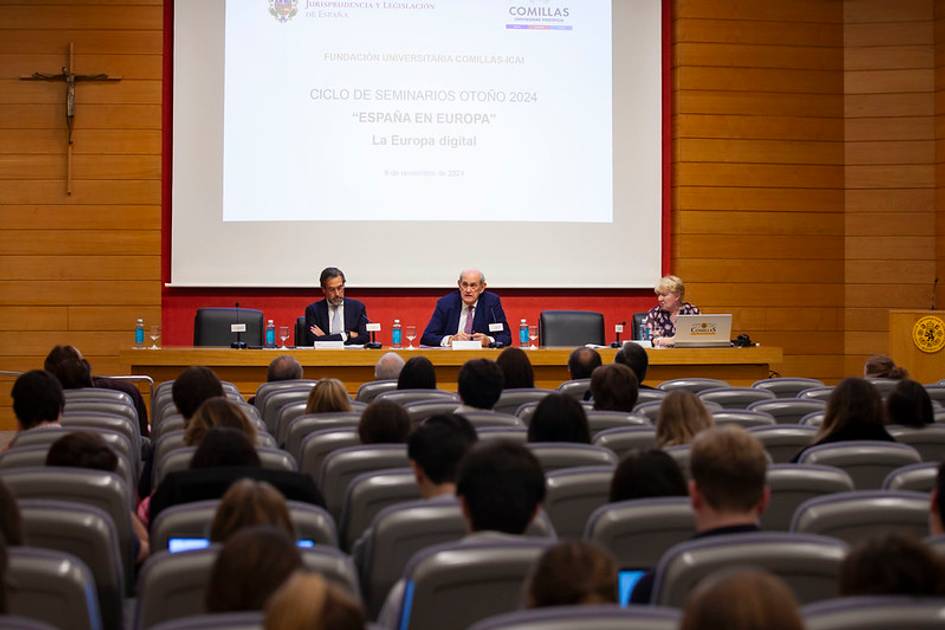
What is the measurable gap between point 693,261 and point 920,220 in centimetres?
215

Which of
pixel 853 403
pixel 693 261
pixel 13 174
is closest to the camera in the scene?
pixel 853 403

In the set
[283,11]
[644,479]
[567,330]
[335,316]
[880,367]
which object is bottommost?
[644,479]

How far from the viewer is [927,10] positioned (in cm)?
1095

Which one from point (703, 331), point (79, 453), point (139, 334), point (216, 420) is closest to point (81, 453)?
point (79, 453)

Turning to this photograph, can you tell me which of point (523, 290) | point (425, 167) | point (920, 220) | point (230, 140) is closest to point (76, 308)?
point (230, 140)

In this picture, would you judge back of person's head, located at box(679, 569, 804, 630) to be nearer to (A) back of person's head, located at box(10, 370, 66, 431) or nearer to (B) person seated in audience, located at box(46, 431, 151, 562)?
(B) person seated in audience, located at box(46, 431, 151, 562)

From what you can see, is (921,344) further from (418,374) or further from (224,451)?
(224,451)

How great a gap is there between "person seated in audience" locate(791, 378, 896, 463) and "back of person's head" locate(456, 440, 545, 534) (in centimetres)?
191

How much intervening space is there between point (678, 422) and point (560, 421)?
1.29 ft

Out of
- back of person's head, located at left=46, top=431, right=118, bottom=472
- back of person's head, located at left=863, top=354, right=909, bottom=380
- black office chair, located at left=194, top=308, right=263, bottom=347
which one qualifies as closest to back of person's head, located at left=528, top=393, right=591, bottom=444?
back of person's head, located at left=46, top=431, right=118, bottom=472

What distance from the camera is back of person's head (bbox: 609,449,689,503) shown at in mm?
3062

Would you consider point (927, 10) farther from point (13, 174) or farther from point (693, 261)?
point (13, 174)

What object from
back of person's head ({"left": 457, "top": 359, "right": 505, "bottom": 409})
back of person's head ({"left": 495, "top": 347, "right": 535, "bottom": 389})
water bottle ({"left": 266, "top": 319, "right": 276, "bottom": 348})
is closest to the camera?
back of person's head ({"left": 457, "top": 359, "right": 505, "bottom": 409})

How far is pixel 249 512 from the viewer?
2.48m
